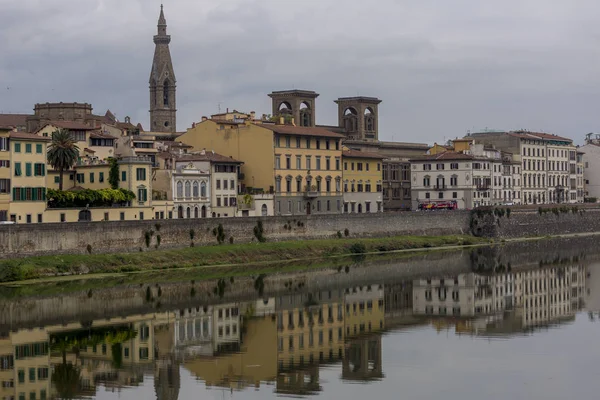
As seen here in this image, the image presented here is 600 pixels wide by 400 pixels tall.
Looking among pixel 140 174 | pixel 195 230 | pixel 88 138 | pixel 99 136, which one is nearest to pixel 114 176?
pixel 140 174

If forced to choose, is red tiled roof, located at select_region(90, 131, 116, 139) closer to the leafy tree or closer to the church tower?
the leafy tree

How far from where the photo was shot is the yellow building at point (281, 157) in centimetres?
10112

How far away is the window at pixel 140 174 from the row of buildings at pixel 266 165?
138mm

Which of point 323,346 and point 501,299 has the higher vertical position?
point 501,299

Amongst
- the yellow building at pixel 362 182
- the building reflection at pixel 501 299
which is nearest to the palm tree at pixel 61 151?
the building reflection at pixel 501 299

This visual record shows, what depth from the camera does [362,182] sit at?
375 ft

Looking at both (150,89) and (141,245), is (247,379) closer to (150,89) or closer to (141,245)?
(141,245)

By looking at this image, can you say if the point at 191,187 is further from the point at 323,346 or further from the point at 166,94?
the point at 166,94

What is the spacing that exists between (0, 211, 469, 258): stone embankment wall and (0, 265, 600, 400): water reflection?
1551 cm

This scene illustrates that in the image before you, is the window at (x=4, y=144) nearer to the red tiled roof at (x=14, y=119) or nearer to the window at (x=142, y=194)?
the window at (x=142, y=194)

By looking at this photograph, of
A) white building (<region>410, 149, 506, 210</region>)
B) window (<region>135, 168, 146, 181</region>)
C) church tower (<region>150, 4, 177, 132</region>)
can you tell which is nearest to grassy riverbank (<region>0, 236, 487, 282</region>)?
window (<region>135, 168, 146, 181</region>)

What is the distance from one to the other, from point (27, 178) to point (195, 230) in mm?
12329

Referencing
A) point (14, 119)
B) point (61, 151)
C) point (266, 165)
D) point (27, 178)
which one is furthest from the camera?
point (14, 119)

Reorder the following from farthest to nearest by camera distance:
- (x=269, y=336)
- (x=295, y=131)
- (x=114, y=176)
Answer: (x=295, y=131) → (x=114, y=176) → (x=269, y=336)
